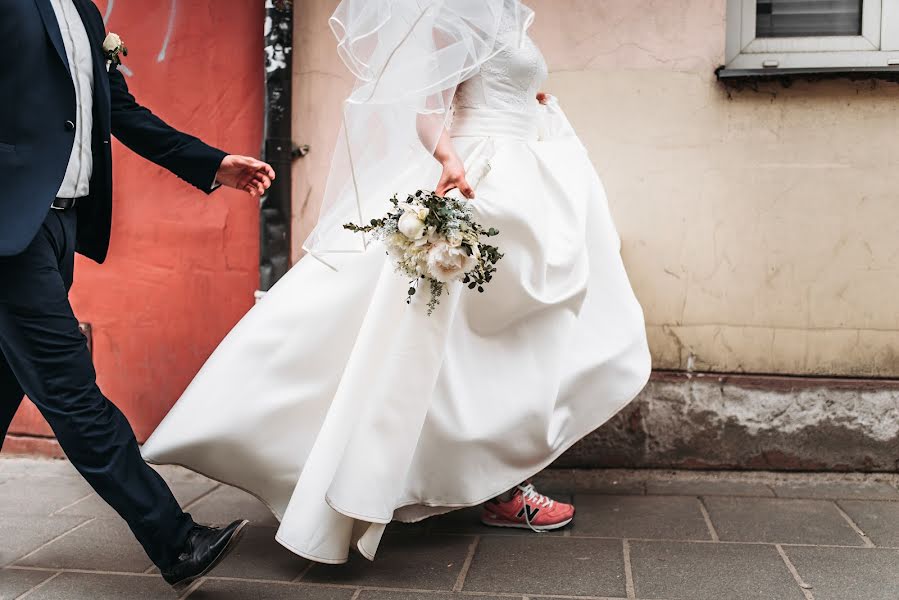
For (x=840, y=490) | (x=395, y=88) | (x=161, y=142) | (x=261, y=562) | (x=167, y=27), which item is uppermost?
(x=167, y=27)

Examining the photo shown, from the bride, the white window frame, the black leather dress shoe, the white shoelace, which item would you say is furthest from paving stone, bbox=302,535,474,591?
the white window frame

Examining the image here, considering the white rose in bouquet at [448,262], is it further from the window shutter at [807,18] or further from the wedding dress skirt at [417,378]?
the window shutter at [807,18]

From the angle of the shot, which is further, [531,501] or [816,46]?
[816,46]

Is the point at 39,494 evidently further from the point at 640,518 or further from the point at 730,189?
the point at 730,189

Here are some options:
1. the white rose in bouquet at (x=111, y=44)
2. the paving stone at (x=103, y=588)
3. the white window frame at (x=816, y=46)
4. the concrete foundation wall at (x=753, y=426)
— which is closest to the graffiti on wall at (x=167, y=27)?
the white rose in bouquet at (x=111, y=44)

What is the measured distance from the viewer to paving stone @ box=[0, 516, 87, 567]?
3.33 m

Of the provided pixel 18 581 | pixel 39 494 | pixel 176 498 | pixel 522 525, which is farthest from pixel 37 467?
pixel 522 525

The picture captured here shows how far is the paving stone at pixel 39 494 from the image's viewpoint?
12.6ft

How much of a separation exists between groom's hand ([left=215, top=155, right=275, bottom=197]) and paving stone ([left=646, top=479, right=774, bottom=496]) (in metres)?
2.07

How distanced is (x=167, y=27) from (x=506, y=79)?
1.88 meters

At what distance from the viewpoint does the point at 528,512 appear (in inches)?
139

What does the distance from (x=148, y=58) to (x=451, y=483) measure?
2.57m

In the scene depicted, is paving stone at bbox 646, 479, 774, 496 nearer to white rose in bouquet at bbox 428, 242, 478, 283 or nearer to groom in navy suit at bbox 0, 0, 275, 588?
white rose in bouquet at bbox 428, 242, 478, 283

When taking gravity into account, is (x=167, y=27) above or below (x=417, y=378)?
above
